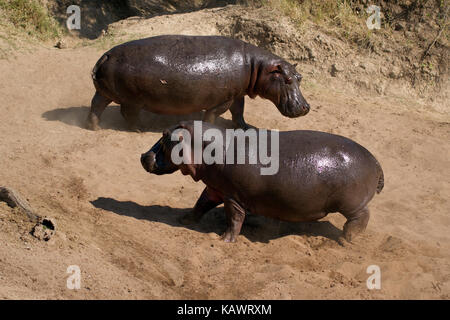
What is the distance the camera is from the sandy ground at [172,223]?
243 inches

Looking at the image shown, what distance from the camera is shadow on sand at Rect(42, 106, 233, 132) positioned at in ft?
34.6

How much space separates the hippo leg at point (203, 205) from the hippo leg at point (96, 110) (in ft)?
11.1

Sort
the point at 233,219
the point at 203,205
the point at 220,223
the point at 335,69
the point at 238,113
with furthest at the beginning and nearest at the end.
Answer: the point at 335,69 → the point at 238,113 → the point at 220,223 → the point at 203,205 → the point at 233,219

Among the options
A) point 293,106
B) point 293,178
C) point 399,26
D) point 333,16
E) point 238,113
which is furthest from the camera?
point 333,16

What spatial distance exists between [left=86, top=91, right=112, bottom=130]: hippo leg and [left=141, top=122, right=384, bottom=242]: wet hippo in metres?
3.17

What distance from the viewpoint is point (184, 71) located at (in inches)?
381

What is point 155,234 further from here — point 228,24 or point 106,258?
point 228,24

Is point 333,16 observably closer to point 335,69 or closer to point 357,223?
point 335,69

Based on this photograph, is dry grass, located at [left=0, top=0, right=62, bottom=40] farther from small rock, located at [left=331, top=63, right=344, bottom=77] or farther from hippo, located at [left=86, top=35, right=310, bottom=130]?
small rock, located at [left=331, top=63, right=344, bottom=77]

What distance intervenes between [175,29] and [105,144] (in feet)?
15.3

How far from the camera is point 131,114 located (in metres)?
10.1

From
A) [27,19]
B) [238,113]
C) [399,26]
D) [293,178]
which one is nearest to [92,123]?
[238,113]

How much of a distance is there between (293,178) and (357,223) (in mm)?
1027

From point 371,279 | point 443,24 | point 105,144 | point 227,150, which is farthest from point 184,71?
point 443,24
